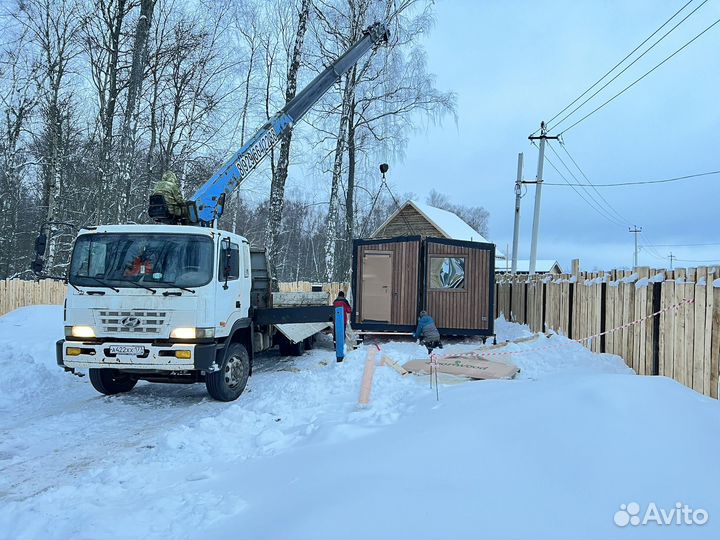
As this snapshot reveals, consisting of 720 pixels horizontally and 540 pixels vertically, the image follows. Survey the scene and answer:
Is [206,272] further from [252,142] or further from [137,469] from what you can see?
[252,142]

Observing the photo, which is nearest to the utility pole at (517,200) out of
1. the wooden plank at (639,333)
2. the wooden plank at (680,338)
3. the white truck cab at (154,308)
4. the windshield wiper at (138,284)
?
the wooden plank at (639,333)

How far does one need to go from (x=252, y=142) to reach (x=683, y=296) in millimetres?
7732

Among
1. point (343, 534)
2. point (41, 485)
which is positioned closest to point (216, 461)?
point (41, 485)

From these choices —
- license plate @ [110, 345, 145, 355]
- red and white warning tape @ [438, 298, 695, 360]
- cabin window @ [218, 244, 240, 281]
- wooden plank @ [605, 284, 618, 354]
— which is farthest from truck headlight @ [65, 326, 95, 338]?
wooden plank @ [605, 284, 618, 354]

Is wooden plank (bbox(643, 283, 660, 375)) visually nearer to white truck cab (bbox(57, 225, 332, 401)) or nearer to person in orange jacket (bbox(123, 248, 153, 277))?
white truck cab (bbox(57, 225, 332, 401))

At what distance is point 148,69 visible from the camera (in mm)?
17812

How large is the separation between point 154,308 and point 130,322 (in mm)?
351

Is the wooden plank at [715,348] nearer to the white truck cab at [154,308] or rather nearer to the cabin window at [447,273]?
the white truck cab at [154,308]

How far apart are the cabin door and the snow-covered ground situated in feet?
20.3

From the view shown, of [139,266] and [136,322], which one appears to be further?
[139,266]

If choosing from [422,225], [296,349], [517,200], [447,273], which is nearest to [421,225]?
[422,225]

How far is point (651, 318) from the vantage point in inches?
293

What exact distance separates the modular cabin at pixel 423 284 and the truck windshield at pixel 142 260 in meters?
6.46

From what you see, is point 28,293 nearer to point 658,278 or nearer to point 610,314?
point 610,314
